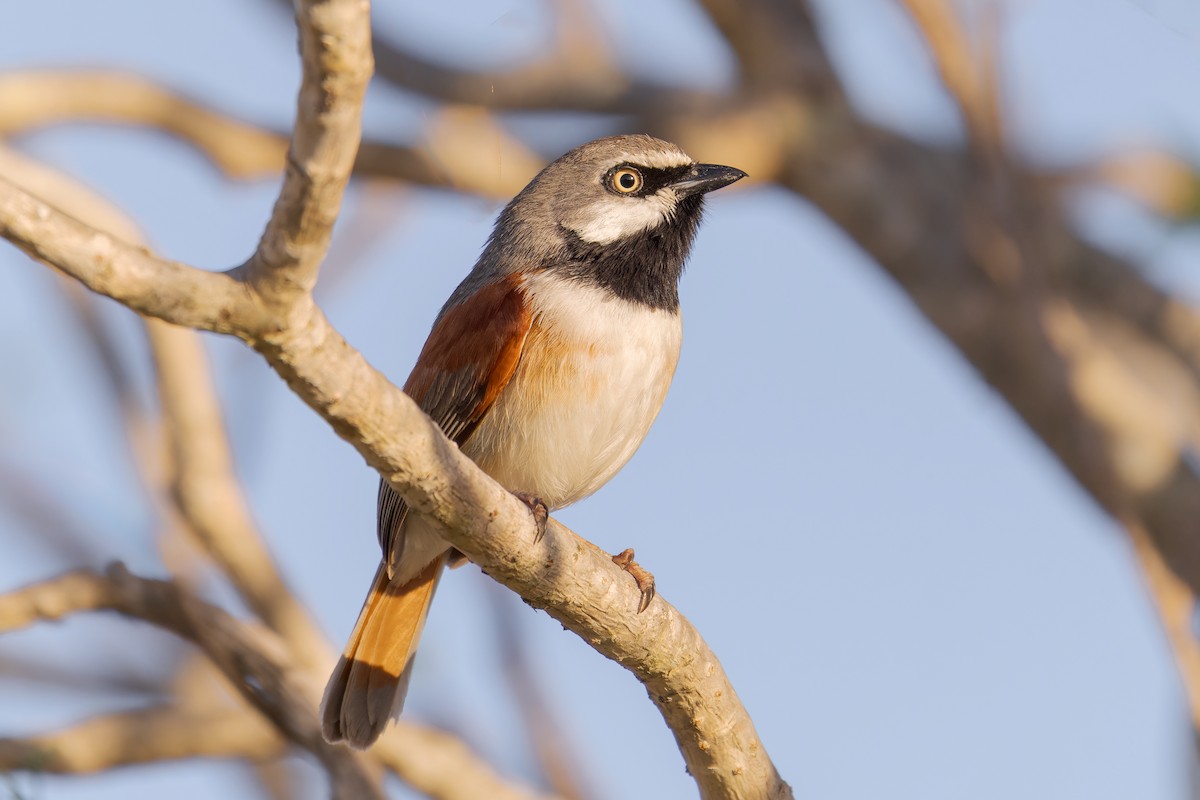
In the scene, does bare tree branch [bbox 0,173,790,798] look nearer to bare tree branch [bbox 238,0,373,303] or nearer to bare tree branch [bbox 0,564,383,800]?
bare tree branch [bbox 238,0,373,303]

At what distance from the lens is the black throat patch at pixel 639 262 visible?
15.6 ft

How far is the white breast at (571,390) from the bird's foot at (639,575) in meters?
0.45

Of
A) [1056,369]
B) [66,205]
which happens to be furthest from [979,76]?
[66,205]

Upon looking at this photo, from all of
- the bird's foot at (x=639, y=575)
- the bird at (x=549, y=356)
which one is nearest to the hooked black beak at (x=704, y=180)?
the bird at (x=549, y=356)

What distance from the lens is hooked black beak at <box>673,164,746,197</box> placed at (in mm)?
5137

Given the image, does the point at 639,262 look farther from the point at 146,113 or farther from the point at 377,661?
the point at 146,113

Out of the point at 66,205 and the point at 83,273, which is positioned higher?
the point at 66,205

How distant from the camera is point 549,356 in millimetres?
4469

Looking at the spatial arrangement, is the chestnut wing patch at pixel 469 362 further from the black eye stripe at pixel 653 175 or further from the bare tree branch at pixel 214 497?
the bare tree branch at pixel 214 497

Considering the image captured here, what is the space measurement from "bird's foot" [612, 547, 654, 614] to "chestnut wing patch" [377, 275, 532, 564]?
682mm

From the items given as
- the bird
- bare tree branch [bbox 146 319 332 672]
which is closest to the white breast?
the bird

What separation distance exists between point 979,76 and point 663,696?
481 cm

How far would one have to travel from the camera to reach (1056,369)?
24.3 ft

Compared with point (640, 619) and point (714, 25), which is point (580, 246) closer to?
point (640, 619)
